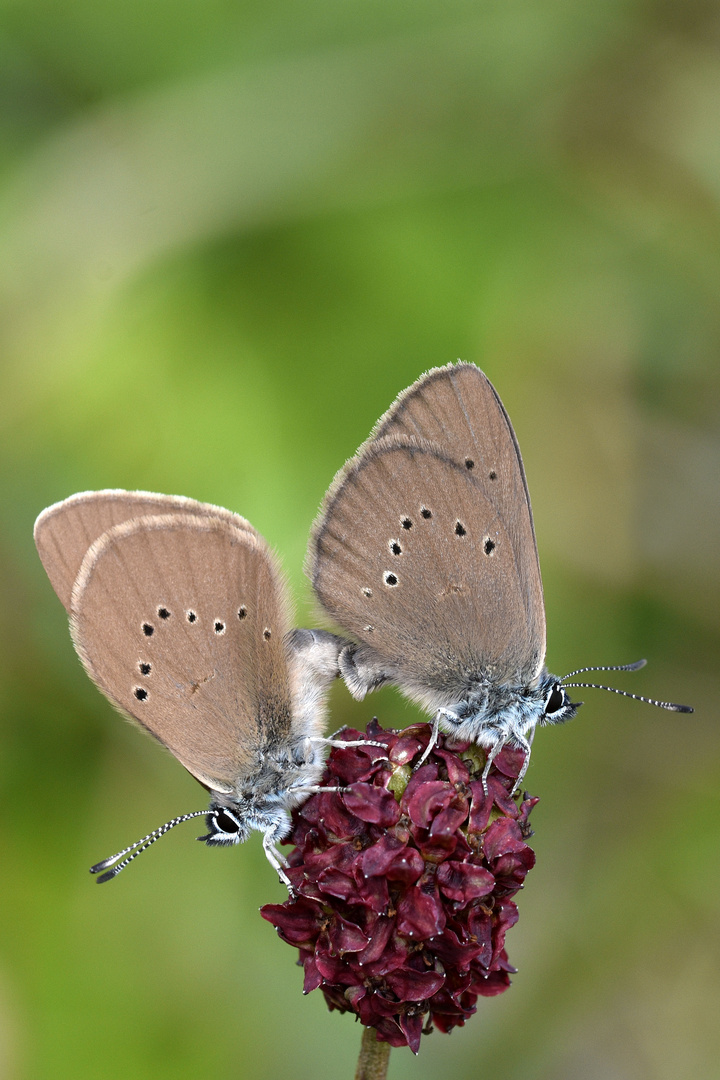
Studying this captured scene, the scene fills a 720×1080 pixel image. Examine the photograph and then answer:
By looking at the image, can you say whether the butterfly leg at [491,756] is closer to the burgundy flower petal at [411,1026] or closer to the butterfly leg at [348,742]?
the butterfly leg at [348,742]

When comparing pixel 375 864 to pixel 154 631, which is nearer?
pixel 375 864

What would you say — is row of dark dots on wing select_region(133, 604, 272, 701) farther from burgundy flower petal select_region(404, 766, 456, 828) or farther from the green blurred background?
the green blurred background

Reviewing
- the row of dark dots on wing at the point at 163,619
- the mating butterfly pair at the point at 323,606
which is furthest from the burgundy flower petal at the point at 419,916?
the row of dark dots on wing at the point at 163,619

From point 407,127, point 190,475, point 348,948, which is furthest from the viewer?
point 407,127

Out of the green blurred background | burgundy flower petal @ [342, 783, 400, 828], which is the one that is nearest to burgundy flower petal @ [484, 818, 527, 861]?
burgundy flower petal @ [342, 783, 400, 828]

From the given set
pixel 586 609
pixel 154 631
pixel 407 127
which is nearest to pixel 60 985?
pixel 154 631

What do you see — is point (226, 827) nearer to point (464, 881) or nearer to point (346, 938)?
point (346, 938)

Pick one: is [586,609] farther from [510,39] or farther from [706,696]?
[510,39]
